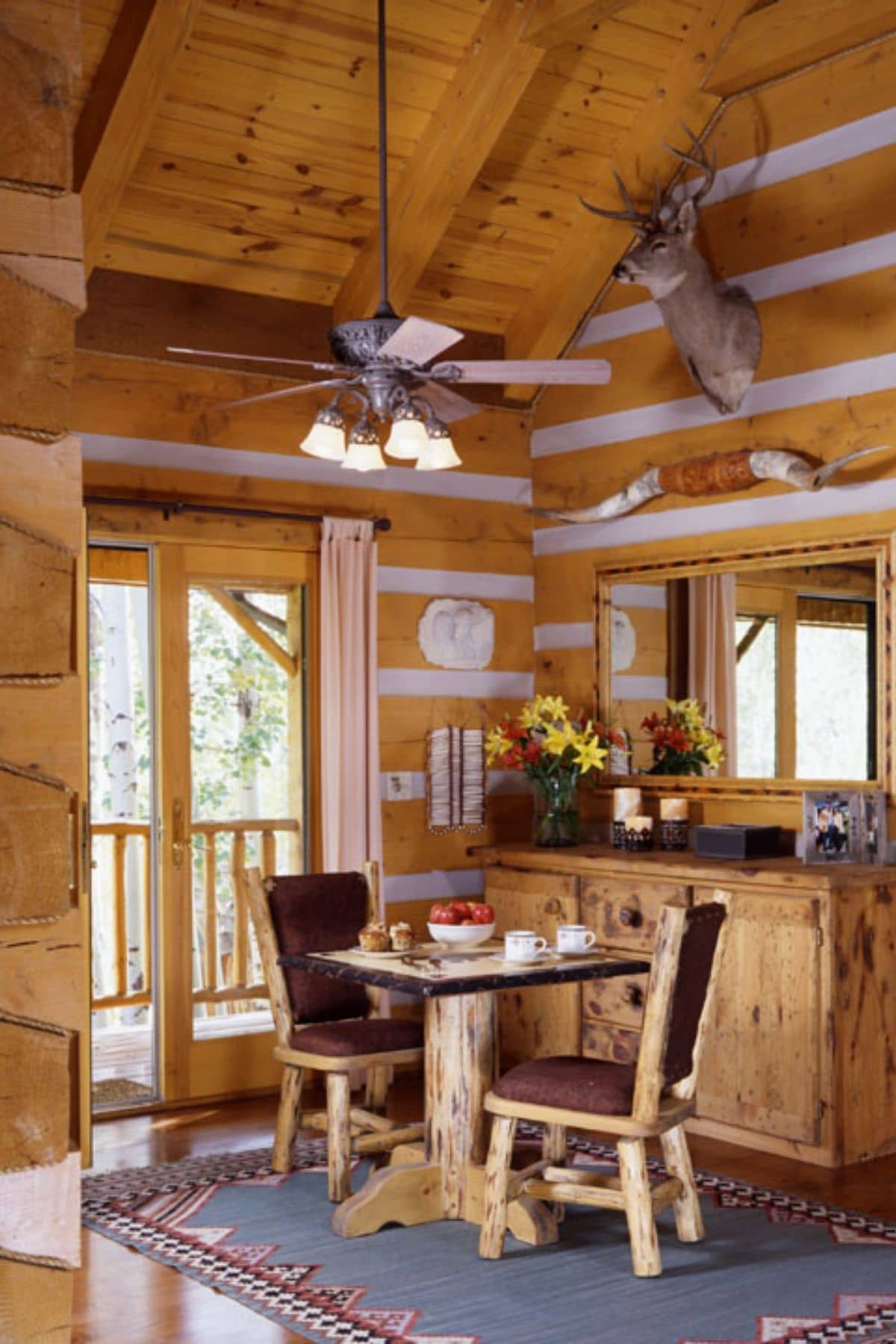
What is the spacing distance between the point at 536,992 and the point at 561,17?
3.40 meters

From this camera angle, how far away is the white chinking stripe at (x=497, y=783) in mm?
6340

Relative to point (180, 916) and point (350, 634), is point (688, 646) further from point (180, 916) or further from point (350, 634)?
point (180, 916)

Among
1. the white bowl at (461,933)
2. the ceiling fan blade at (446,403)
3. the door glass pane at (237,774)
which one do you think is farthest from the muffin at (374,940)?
the ceiling fan blade at (446,403)

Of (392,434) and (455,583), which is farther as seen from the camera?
(455,583)

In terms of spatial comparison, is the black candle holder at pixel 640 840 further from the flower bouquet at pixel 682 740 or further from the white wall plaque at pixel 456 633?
the white wall plaque at pixel 456 633

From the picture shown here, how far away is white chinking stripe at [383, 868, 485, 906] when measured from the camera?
6270 mm

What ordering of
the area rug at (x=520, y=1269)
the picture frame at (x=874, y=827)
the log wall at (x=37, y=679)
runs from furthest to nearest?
1. the picture frame at (x=874, y=827)
2. the area rug at (x=520, y=1269)
3. the log wall at (x=37, y=679)

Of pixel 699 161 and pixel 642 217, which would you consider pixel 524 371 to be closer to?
pixel 642 217

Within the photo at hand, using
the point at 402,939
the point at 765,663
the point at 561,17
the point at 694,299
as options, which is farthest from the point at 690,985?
the point at 561,17

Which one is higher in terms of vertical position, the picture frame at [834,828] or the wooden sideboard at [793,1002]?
the picture frame at [834,828]

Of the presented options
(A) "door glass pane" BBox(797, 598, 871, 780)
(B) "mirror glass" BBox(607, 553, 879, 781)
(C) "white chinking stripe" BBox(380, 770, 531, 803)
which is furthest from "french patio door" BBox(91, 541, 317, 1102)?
(A) "door glass pane" BBox(797, 598, 871, 780)

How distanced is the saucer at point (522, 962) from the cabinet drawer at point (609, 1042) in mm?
1218

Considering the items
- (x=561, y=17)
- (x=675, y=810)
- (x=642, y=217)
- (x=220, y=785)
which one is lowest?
(x=675, y=810)

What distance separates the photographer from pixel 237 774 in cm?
596
